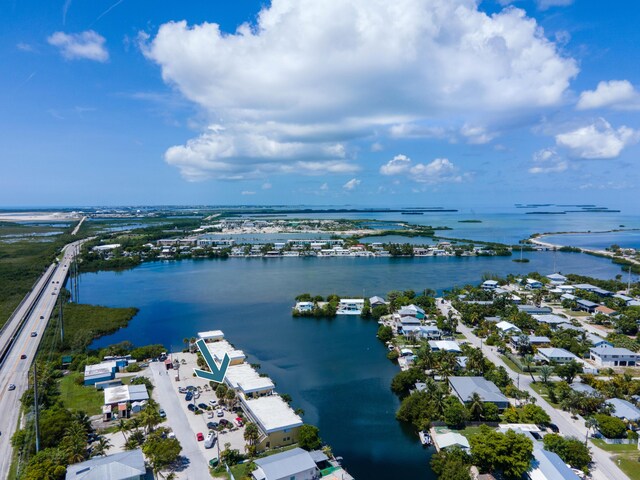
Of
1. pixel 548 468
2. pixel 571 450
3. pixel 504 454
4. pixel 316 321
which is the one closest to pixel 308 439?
pixel 504 454

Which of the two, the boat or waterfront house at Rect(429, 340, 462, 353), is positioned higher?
waterfront house at Rect(429, 340, 462, 353)

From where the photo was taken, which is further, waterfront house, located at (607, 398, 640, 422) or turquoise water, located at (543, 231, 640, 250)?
turquoise water, located at (543, 231, 640, 250)

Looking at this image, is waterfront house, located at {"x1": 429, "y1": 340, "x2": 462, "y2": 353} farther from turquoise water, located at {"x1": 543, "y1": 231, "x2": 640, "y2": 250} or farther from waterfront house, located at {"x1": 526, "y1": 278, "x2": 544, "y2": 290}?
turquoise water, located at {"x1": 543, "y1": 231, "x2": 640, "y2": 250}

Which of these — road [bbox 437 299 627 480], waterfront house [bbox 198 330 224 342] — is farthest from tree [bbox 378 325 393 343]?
waterfront house [bbox 198 330 224 342]

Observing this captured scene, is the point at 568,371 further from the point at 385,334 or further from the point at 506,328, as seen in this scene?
the point at 385,334

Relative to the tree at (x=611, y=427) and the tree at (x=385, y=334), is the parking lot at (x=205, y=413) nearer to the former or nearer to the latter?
the tree at (x=385, y=334)

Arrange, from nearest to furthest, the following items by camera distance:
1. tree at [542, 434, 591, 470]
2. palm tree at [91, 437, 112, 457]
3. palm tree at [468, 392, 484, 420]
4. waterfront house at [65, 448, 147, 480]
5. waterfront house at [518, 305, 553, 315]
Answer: waterfront house at [65, 448, 147, 480] → tree at [542, 434, 591, 470] → palm tree at [91, 437, 112, 457] → palm tree at [468, 392, 484, 420] → waterfront house at [518, 305, 553, 315]

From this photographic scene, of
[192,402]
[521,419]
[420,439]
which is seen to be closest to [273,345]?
[192,402]

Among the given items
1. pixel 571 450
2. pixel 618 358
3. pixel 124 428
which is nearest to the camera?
pixel 571 450
